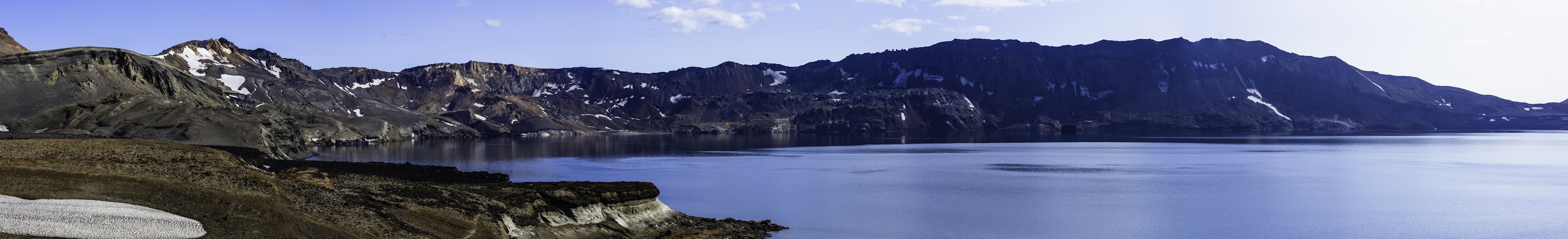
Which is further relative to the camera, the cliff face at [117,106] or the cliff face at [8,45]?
the cliff face at [8,45]

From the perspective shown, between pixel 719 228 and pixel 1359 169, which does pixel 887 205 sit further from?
pixel 1359 169

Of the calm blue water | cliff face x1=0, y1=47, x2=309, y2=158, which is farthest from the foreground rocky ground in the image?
cliff face x1=0, y1=47, x2=309, y2=158

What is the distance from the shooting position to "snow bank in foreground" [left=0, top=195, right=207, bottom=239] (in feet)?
83.4

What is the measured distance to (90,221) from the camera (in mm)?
27219

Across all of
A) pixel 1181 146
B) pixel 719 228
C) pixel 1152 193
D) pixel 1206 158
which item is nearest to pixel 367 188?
pixel 719 228

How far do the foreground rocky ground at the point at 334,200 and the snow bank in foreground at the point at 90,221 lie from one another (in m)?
0.56

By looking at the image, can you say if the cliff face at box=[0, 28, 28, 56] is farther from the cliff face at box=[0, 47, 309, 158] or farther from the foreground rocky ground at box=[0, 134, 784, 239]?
the foreground rocky ground at box=[0, 134, 784, 239]

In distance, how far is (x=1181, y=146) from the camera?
16375cm

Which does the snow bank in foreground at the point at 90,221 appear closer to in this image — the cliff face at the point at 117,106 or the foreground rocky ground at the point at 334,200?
the foreground rocky ground at the point at 334,200

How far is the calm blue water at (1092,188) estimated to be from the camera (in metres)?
47.2

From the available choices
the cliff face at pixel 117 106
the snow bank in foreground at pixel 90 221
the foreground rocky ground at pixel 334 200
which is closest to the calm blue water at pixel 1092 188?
the foreground rocky ground at pixel 334 200

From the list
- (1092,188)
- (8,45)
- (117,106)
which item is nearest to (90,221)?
(1092,188)

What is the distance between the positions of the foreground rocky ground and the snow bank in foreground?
556 mm

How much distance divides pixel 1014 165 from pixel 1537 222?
5471 centimetres
